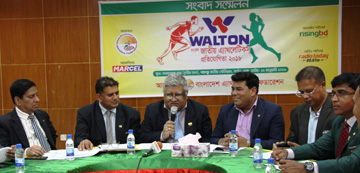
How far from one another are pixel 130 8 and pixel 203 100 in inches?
76.5

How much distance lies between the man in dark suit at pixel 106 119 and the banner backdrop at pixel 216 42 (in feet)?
5.41

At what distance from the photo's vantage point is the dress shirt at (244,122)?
3682 millimetres

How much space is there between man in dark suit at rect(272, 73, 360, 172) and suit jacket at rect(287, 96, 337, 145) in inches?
18.7

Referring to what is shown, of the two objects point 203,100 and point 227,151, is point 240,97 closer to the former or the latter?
point 227,151

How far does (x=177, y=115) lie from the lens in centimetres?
391

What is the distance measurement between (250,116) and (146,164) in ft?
4.74

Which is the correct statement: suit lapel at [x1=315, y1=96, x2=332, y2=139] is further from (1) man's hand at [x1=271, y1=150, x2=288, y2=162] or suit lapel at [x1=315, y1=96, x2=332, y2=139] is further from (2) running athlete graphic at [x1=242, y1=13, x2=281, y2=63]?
(2) running athlete graphic at [x1=242, y1=13, x2=281, y2=63]

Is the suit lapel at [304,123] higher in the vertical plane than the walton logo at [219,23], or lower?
lower

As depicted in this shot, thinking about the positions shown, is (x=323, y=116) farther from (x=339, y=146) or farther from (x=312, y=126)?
(x=339, y=146)

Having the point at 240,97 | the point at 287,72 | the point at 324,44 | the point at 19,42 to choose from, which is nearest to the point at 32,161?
the point at 240,97

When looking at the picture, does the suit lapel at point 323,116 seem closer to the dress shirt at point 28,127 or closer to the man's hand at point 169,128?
the man's hand at point 169,128

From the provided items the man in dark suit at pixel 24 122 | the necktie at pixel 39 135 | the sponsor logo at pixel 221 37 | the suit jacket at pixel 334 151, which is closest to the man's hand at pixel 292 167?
the suit jacket at pixel 334 151

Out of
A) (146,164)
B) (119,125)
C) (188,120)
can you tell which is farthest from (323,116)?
(119,125)

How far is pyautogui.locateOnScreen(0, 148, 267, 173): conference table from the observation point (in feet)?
8.57
